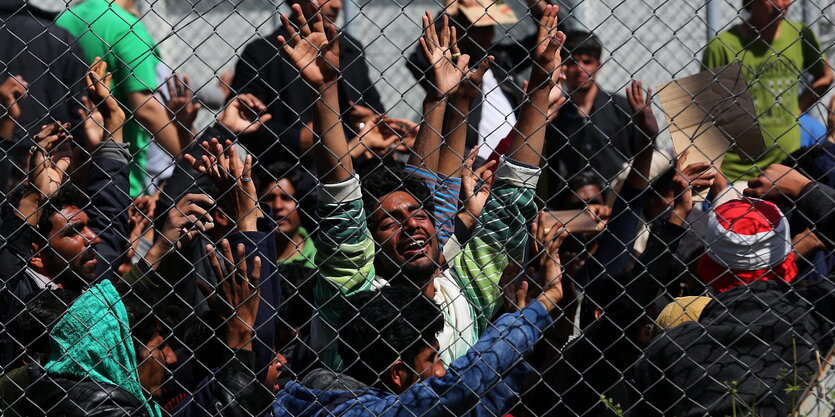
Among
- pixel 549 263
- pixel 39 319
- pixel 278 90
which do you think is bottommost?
pixel 39 319

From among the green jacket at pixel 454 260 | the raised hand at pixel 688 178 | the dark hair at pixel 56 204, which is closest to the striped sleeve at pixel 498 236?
the green jacket at pixel 454 260

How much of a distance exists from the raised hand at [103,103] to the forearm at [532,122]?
152cm

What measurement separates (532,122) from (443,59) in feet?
1.37

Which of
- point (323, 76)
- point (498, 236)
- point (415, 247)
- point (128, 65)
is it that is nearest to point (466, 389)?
point (498, 236)

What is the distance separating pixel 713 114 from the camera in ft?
11.5

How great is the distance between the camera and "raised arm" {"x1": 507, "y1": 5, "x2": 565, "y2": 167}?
3.59m

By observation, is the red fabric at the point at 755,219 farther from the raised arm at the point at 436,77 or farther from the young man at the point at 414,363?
the raised arm at the point at 436,77

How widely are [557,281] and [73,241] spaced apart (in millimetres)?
2139

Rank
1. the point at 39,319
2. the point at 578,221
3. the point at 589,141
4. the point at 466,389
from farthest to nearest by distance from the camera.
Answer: the point at 589,141
the point at 578,221
the point at 39,319
the point at 466,389

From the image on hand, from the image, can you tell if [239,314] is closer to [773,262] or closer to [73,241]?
[73,241]

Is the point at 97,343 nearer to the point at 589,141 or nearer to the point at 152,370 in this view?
the point at 152,370

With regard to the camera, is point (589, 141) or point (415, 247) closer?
point (415, 247)

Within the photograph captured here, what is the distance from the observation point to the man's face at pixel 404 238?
12.3 ft

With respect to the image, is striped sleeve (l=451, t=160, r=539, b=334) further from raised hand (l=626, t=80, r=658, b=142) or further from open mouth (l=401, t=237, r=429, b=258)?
raised hand (l=626, t=80, r=658, b=142)
